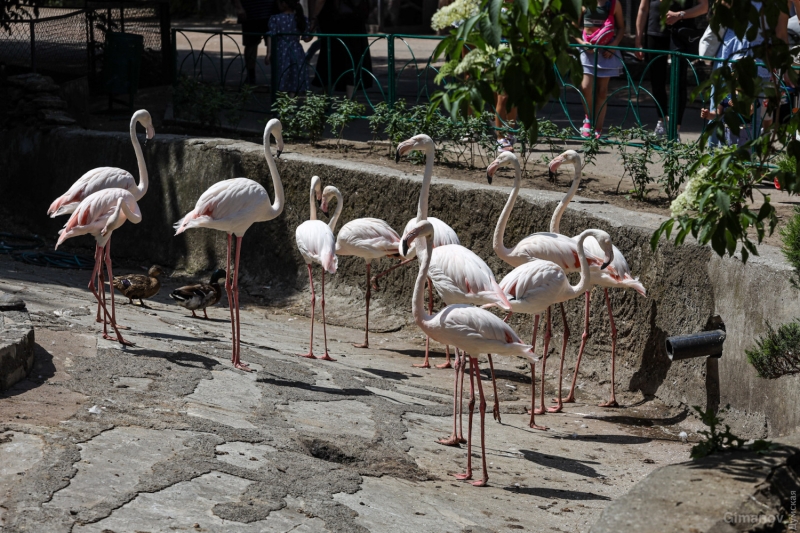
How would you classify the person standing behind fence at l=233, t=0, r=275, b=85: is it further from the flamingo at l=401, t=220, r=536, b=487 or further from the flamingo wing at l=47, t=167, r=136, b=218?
the flamingo at l=401, t=220, r=536, b=487

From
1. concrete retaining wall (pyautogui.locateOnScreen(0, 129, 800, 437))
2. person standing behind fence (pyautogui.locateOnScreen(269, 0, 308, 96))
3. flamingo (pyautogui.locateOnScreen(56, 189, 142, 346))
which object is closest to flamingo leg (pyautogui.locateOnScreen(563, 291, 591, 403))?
concrete retaining wall (pyautogui.locateOnScreen(0, 129, 800, 437))

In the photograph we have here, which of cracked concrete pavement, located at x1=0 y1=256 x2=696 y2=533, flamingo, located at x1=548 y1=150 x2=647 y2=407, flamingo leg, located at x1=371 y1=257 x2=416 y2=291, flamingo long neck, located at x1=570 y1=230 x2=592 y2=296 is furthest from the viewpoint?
flamingo leg, located at x1=371 y1=257 x2=416 y2=291

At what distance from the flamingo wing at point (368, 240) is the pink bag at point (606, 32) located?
4.41 meters

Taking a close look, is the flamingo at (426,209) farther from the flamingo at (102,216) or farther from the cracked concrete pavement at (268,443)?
the flamingo at (102,216)

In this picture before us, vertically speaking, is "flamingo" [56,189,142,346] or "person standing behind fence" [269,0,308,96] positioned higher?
"person standing behind fence" [269,0,308,96]

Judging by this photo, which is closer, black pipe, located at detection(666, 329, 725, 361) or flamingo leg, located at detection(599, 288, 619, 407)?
black pipe, located at detection(666, 329, 725, 361)

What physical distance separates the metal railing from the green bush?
2.41 m

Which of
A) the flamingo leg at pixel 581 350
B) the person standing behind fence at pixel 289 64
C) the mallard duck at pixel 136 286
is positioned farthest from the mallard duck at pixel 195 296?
the person standing behind fence at pixel 289 64

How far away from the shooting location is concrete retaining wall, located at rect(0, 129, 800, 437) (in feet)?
20.6

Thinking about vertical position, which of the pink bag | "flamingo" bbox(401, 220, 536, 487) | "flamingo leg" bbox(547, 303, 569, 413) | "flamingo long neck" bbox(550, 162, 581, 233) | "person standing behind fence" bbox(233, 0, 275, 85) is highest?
"person standing behind fence" bbox(233, 0, 275, 85)

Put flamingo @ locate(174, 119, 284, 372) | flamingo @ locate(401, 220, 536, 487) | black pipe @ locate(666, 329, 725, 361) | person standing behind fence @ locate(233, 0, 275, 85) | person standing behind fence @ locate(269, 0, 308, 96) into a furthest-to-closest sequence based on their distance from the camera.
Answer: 1. person standing behind fence @ locate(233, 0, 275, 85)
2. person standing behind fence @ locate(269, 0, 308, 96)
3. flamingo @ locate(174, 119, 284, 372)
4. black pipe @ locate(666, 329, 725, 361)
5. flamingo @ locate(401, 220, 536, 487)

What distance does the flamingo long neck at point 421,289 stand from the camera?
548 centimetres

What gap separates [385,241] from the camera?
25.3 ft

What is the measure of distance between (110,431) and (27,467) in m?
0.57
